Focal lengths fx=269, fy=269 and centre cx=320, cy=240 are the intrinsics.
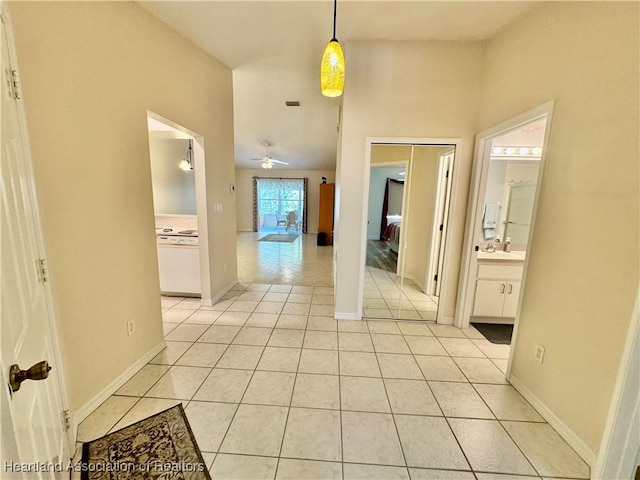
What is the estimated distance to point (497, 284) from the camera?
112 inches

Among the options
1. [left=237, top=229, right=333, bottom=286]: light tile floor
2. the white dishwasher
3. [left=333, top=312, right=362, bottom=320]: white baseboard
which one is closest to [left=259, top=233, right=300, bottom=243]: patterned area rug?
[left=237, top=229, right=333, bottom=286]: light tile floor

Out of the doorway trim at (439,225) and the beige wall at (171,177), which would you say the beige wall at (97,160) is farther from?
the doorway trim at (439,225)

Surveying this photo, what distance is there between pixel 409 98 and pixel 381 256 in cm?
173

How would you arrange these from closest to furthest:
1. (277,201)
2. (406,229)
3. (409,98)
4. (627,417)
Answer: (627,417)
(409,98)
(406,229)
(277,201)

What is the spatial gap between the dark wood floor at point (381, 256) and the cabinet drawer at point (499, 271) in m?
0.93

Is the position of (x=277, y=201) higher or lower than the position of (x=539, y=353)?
higher

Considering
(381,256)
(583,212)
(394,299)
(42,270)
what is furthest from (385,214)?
(42,270)

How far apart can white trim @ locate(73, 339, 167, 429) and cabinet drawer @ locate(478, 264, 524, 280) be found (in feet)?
10.4

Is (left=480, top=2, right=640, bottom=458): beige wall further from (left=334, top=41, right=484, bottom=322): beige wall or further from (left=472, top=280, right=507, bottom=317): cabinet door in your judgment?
(left=472, top=280, right=507, bottom=317): cabinet door

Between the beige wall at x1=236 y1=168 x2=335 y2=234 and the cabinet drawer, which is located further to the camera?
the beige wall at x1=236 y1=168 x2=335 y2=234

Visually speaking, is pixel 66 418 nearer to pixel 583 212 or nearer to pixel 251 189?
pixel 583 212

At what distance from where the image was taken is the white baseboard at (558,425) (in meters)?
1.44

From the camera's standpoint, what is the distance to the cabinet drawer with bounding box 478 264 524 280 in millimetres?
2791

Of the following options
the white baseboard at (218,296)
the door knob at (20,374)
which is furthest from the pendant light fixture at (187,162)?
the door knob at (20,374)
